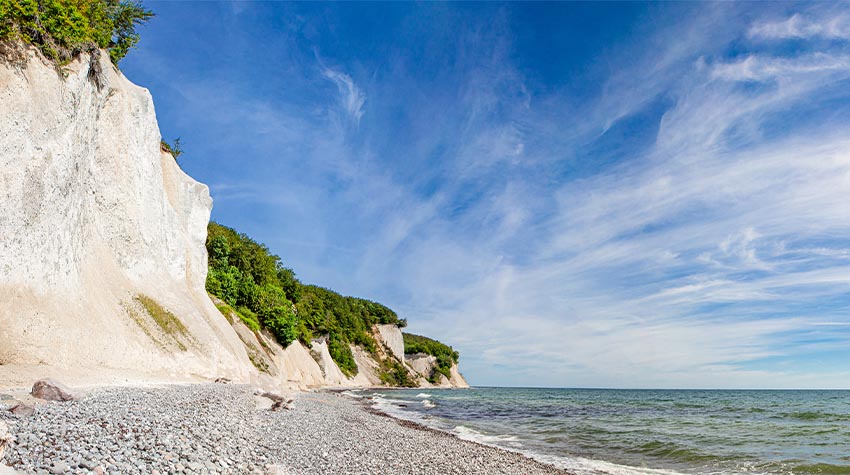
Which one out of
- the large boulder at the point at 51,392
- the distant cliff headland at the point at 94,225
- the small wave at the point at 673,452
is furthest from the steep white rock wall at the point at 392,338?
the large boulder at the point at 51,392

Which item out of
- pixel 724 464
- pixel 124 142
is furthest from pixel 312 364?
pixel 724 464

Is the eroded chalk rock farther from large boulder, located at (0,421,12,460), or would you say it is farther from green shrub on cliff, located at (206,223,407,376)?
green shrub on cliff, located at (206,223,407,376)

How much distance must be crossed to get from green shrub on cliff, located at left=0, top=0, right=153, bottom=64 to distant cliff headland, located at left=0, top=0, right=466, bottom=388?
5cm

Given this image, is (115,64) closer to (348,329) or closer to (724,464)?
(724,464)

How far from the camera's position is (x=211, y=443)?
A: 9.15 metres

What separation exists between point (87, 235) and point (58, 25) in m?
8.74

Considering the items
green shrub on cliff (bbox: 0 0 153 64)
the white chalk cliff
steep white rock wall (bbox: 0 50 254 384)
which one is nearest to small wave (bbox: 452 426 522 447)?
the white chalk cliff

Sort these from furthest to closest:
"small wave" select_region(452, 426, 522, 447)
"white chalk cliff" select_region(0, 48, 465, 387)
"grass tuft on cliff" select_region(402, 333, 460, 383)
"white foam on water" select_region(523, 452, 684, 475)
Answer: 1. "grass tuft on cliff" select_region(402, 333, 460, 383)
2. "small wave" select_region(452, 426, 522, 447)
3. "white chalk cliff" select_region(0, 48, 465, 387)
4. "white foam on water" select_region(523, 452, 684, 475)

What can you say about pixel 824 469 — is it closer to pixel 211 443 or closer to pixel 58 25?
pixel 211 443

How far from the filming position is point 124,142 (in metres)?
24.6

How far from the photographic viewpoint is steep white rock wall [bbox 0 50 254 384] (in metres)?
14.7

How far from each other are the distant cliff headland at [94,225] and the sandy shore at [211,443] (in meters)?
4.85

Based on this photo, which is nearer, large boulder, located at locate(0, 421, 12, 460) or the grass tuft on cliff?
large boulder, located at locate(0, 421, 12, 460)

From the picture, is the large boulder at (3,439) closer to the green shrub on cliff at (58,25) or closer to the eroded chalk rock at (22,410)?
the eroded chalk rock at (22,410)
